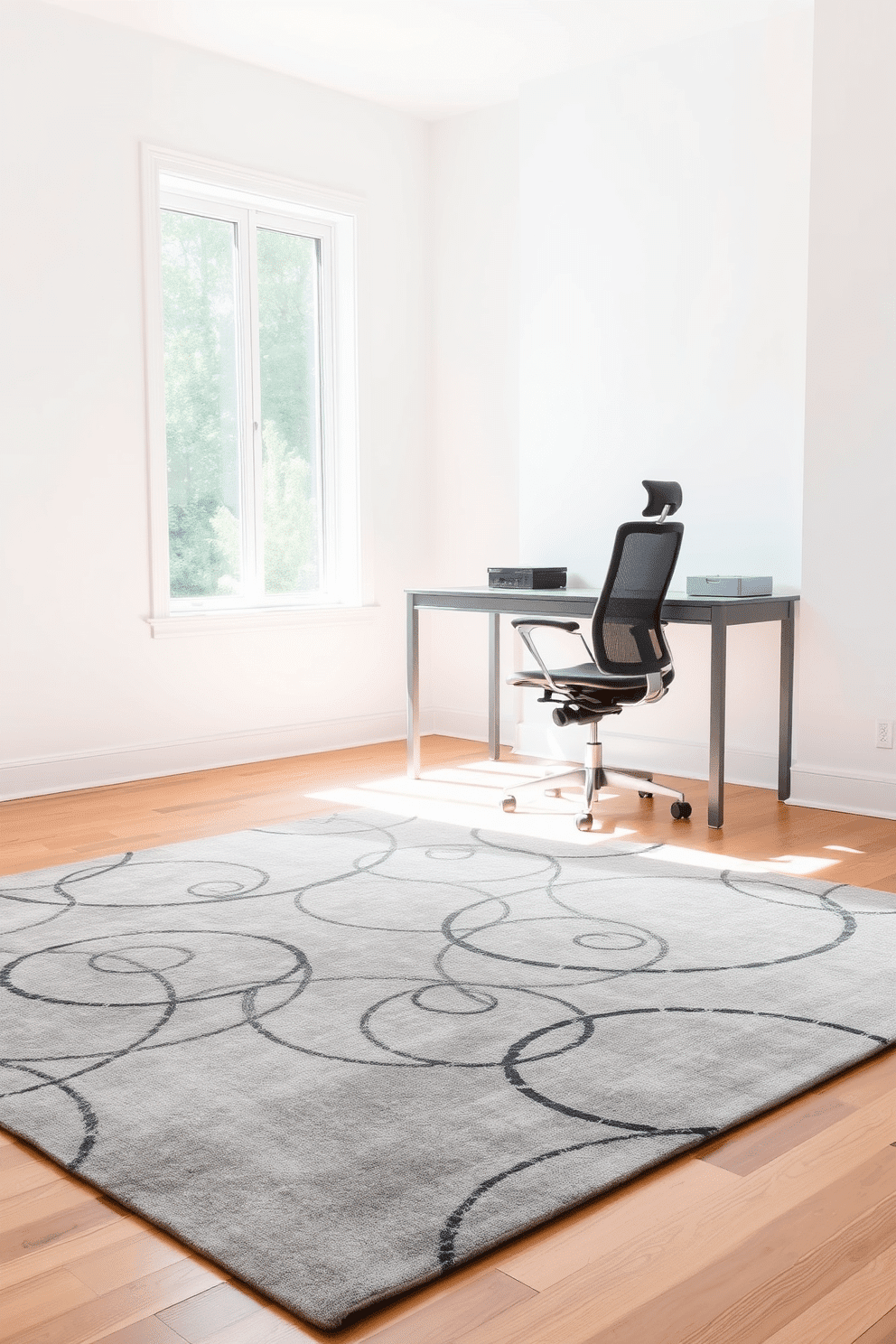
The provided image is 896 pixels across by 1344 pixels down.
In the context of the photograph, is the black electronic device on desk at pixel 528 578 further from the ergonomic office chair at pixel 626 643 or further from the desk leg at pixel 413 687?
the ergonomic office chair at pixel 626 643

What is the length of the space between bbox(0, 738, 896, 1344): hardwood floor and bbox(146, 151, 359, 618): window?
11.7 feet

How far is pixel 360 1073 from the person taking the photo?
7.07 feet

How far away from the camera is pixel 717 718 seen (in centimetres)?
400

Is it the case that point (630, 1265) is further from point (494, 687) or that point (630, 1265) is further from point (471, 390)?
point (471, 390)

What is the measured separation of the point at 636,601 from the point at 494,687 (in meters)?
1.52

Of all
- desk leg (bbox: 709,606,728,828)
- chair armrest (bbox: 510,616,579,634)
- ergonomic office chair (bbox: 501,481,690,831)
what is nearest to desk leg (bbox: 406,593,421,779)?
ergonomic office chair (bbox: 501,481,690,831)

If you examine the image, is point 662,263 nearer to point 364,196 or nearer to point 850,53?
point 850,53

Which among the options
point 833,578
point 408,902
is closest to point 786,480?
point 833,578

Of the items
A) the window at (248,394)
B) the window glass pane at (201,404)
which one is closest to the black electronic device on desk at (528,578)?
the window at (248,394)

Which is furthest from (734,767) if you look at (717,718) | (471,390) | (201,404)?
(201,404)

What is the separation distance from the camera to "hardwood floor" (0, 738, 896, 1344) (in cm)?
150

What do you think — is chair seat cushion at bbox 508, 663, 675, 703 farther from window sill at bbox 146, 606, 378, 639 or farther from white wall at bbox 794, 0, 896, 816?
window sill at bbox 146, 606, 378, 639

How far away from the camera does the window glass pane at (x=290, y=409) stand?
5551 millimetres

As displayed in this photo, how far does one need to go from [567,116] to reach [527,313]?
81 cm
